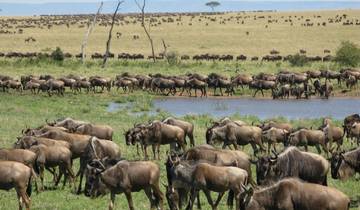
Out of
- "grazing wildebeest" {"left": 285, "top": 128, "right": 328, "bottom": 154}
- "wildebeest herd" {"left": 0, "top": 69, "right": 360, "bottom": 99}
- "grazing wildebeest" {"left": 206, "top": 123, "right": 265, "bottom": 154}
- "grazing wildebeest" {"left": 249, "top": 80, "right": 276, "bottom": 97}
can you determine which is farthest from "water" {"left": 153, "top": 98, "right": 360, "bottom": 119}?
"grazing wildebeest" {"left": 206, "top": 123, "right": 265, "bottom": 154}

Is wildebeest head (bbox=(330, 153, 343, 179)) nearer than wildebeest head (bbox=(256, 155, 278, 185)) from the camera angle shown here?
No

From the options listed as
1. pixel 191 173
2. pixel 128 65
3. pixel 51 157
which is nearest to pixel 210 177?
pixel 191 173

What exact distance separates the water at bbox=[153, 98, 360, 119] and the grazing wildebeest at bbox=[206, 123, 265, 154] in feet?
35.2

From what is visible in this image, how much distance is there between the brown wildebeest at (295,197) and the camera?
987cm

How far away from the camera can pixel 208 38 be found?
74.8 m

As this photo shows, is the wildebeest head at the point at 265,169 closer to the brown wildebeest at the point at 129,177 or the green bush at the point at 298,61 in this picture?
the brown wildebeest at the point at 129,177

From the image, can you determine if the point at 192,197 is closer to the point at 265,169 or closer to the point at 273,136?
the point at 265,169

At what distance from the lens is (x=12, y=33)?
8275 cm

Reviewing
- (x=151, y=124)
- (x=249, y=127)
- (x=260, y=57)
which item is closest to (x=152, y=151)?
(x=151, y=124)

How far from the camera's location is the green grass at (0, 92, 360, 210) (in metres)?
13.4

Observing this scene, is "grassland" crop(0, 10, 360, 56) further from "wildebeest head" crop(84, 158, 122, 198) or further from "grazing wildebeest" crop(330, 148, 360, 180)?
"wildebeest head" crop(84, 158, 122, 198)

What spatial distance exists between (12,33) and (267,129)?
68824 mm

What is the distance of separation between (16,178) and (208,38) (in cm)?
6369

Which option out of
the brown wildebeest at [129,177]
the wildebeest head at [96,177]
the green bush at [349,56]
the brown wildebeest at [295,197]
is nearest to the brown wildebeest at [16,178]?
the wildebeest head at [96,177]
